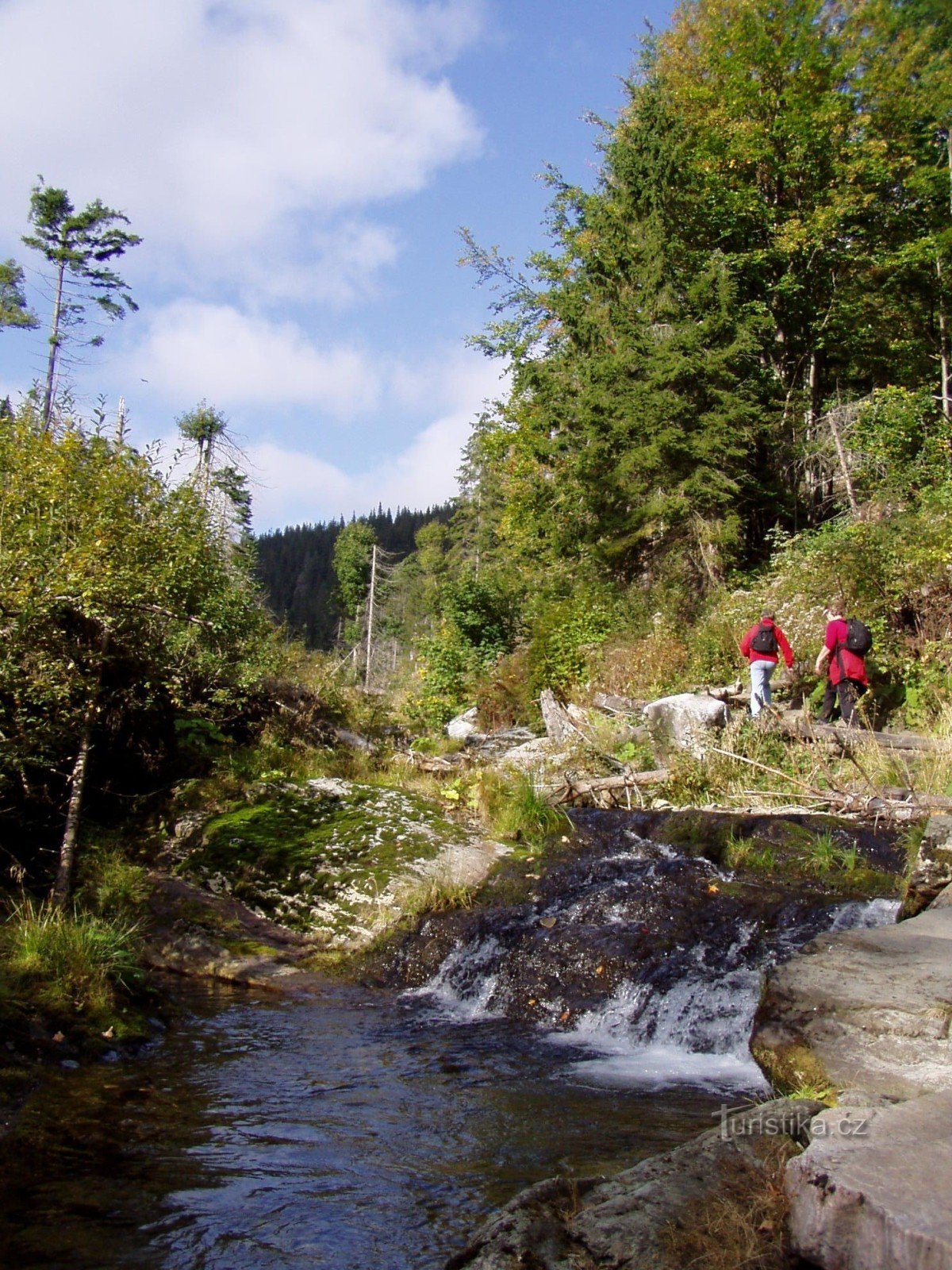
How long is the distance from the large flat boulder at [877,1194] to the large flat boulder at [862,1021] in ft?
2.44

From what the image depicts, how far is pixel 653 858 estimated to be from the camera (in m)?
9.50

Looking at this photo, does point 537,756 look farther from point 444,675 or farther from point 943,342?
point 943,342

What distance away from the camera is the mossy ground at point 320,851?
942cm

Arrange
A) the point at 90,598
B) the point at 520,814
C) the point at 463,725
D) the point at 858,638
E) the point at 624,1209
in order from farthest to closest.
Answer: the point at 463,725
the point at 858,638
the point at 520,814
the point at 90,598
the point at 624,1209

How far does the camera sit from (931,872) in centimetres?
637

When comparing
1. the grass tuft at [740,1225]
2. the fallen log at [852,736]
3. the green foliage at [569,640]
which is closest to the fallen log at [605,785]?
the fallen log at [852,736]

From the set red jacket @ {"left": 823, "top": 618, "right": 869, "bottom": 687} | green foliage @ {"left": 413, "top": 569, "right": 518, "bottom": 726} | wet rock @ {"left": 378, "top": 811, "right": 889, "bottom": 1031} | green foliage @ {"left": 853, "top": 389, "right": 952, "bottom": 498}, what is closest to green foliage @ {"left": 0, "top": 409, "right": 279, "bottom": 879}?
wet rock @ {"left": 378, "top": 811, "right": 889, "bottom": 1031}

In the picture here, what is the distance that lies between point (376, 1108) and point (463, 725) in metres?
12.9

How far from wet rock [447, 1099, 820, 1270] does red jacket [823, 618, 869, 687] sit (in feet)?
30.5

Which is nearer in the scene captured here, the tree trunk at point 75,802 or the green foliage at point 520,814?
the tree trunk at point 75,802

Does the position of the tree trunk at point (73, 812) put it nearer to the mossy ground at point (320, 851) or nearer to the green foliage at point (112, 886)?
the green foliage at point (112, 886)

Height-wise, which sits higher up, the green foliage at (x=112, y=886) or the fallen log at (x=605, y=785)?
the fallen log at (x=605, y=785)

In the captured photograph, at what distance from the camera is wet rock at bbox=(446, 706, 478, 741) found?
57.6 feet

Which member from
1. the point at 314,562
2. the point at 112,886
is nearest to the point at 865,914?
the point at 112,886
